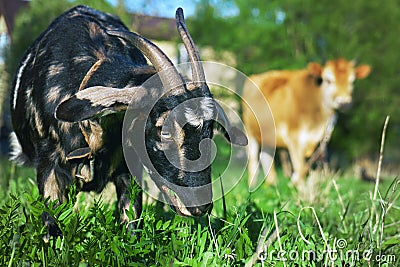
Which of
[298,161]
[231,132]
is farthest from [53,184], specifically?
[298,161]

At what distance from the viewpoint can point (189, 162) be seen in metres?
3.17

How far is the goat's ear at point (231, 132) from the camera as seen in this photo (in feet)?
11.4

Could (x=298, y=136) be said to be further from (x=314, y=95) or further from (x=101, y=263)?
(x=101, y=263)

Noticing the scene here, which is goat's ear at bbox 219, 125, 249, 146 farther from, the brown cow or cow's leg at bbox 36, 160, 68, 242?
the brown cow

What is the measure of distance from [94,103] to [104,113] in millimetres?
104

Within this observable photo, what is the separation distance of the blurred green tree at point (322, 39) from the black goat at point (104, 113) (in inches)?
458

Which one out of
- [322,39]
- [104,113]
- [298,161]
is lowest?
[298,161]

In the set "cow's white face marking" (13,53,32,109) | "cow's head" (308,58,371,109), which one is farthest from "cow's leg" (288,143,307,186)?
"cow's white face marking" (13,53,32,109)

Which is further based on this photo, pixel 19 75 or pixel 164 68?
pixel 19 75

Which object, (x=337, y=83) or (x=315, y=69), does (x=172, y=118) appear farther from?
(x=315, y=69)

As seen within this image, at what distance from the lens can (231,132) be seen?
3.64 meters

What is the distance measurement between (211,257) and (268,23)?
1352 centimetres

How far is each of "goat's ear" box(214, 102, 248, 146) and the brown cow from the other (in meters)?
6.59

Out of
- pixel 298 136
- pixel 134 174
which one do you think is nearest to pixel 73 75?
pixel 134 174
